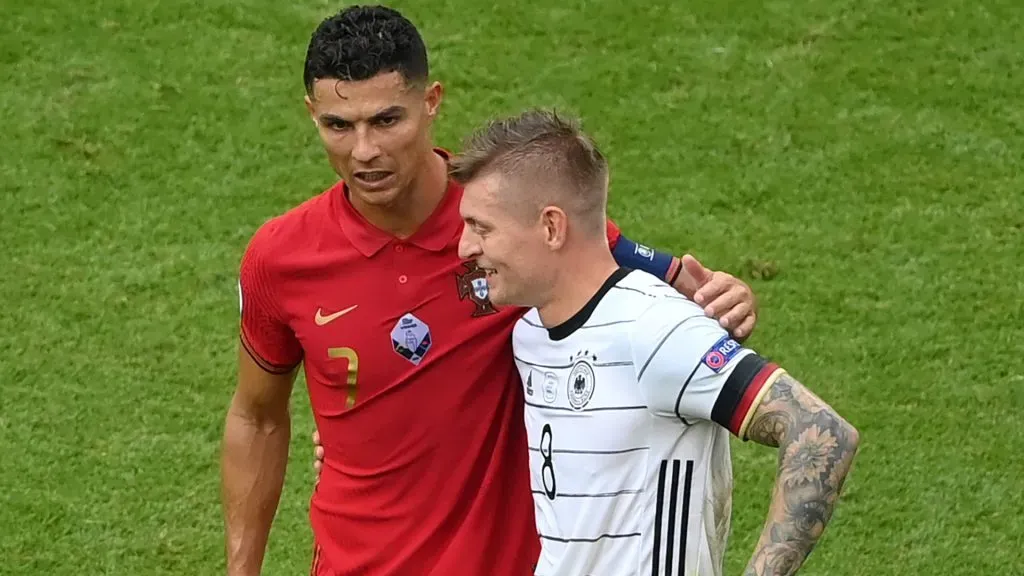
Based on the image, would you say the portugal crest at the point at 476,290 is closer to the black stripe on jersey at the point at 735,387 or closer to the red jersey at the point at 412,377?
the red jersey at the point at 412,377

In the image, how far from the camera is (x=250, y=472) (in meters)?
3.76

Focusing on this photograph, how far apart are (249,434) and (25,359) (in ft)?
10.8

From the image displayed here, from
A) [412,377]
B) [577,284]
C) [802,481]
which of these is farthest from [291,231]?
[802,481]

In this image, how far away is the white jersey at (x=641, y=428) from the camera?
2799 mm

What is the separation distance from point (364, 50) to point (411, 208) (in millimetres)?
352

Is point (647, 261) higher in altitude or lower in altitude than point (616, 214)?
Result: higher

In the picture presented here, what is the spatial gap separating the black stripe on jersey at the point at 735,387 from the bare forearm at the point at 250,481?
137cm

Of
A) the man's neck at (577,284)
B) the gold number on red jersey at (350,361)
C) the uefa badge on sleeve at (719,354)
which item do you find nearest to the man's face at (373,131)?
the gold number on red jersey at (350,361)

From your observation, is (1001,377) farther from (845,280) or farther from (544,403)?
(544,403)

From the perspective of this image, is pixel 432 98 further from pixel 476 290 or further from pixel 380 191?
pixel 476 290

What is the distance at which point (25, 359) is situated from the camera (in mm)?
6680

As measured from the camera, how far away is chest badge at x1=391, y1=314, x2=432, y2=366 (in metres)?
3.29

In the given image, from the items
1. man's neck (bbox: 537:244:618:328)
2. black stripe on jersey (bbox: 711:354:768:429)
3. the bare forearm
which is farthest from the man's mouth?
black stripe on jersey (bbox: 711:354:768:429)

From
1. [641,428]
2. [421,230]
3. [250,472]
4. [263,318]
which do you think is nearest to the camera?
[641,428]
